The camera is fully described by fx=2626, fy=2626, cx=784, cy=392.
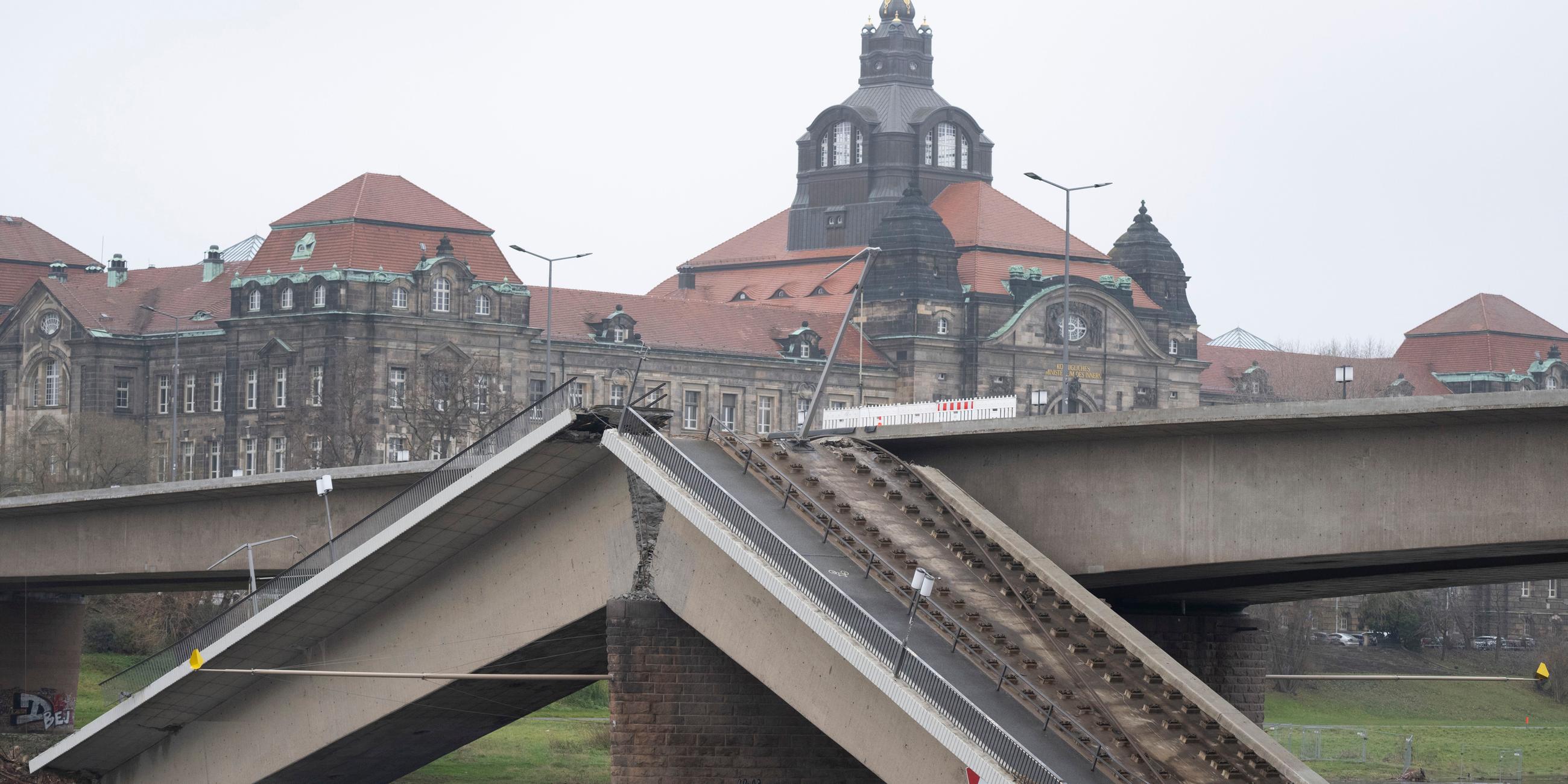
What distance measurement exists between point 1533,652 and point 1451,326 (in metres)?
53.4

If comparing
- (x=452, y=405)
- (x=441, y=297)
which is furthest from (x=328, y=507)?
(x=441, y=297)

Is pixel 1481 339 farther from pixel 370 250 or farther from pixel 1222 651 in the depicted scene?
pixel 1222 651

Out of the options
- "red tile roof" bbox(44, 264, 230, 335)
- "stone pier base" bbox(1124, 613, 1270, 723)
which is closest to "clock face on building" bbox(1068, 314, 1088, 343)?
"red tile roof" bbox(44, 264, 230, 335)

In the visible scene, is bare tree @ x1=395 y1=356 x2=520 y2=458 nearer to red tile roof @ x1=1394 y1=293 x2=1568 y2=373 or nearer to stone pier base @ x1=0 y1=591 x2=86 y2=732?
stone pier base @ x1=0 y1=591 x2=86 y2=732

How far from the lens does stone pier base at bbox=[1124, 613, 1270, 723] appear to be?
145 feet

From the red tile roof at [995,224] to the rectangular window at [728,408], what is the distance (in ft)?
58.1

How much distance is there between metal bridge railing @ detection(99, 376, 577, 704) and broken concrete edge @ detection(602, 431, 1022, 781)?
235 centimetres

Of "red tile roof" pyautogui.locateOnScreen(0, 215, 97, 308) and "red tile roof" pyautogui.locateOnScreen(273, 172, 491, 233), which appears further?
"red tile roof" pyautogui.locateOnScreen(0, 215, 97, 308)

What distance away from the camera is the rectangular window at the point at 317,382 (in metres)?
130

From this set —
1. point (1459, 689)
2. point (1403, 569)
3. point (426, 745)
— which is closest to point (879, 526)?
point (1403, 569)

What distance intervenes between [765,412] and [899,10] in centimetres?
3399

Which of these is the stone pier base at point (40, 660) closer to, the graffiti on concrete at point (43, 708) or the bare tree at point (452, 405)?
the graffiti on concrete at point (43, 708)

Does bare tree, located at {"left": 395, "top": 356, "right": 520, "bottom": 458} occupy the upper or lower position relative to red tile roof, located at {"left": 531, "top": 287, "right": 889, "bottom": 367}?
lower

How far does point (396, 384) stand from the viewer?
427 ft
